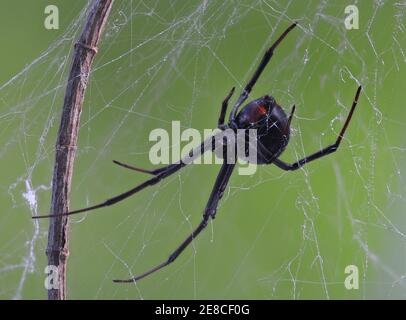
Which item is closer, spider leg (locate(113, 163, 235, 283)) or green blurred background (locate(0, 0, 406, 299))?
spider leg (locate(113, 163, 235, 283))

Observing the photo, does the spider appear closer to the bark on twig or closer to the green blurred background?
the bark on twig

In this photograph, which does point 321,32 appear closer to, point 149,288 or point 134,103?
point 134,103

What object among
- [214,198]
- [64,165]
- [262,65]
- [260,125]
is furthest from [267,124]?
[64,165]

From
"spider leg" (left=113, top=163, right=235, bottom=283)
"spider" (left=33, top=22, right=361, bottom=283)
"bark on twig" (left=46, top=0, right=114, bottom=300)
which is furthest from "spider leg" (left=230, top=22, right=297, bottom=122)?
"bark on twig" (left=46, top=0, right=114, bottom=300)

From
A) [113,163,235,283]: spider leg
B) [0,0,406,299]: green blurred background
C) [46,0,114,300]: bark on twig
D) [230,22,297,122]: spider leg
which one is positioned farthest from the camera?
[0,0,406,299]: green blurred background

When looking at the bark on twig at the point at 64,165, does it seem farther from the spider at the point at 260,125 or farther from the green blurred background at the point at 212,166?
the green blurred background at the point at 212,166

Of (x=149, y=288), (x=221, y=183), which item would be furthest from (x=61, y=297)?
(x=149, y=288)

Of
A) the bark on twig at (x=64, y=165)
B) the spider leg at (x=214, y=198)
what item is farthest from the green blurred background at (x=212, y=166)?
the bark on twig at (x=64, y=165)
